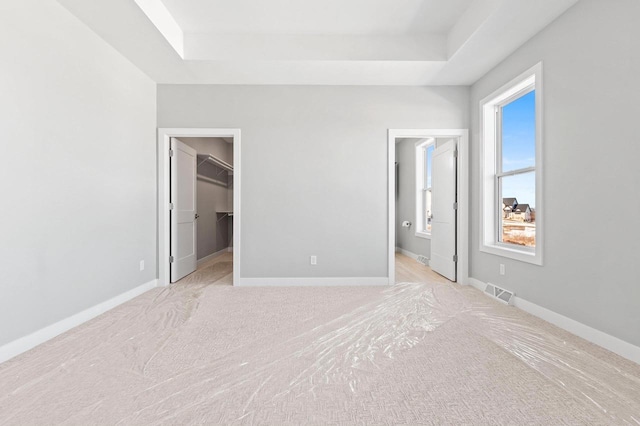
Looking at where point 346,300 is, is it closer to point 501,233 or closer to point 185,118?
point 501,233

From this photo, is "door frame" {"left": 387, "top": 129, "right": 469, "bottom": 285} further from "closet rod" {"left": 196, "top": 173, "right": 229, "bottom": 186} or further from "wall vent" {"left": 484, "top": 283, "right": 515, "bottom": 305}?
"closet rod" {"left": 196, "top": 173, "right": 229, "bottom": 186}

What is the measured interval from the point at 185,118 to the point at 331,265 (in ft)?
9.00

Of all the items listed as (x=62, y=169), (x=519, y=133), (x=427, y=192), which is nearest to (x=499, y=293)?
(x=519, y=133)

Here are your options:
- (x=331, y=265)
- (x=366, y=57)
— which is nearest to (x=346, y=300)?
(x=331, y=265)

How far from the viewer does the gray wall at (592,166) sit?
1926 millimetres

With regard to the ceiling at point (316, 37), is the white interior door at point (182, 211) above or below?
below

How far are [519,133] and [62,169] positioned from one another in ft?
14.4

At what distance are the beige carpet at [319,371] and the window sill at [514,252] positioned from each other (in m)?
0.52

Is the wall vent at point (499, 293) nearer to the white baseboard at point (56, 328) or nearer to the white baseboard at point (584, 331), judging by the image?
the white baseboard at point (584, 331)

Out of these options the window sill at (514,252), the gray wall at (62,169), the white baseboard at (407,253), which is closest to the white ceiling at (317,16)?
the gray wall at (62,169)

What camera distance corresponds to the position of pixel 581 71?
2.25 metres

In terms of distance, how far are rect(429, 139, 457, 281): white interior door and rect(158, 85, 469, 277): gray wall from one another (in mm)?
544

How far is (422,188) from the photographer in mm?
5766

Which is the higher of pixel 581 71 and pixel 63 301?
pixel 581 71
